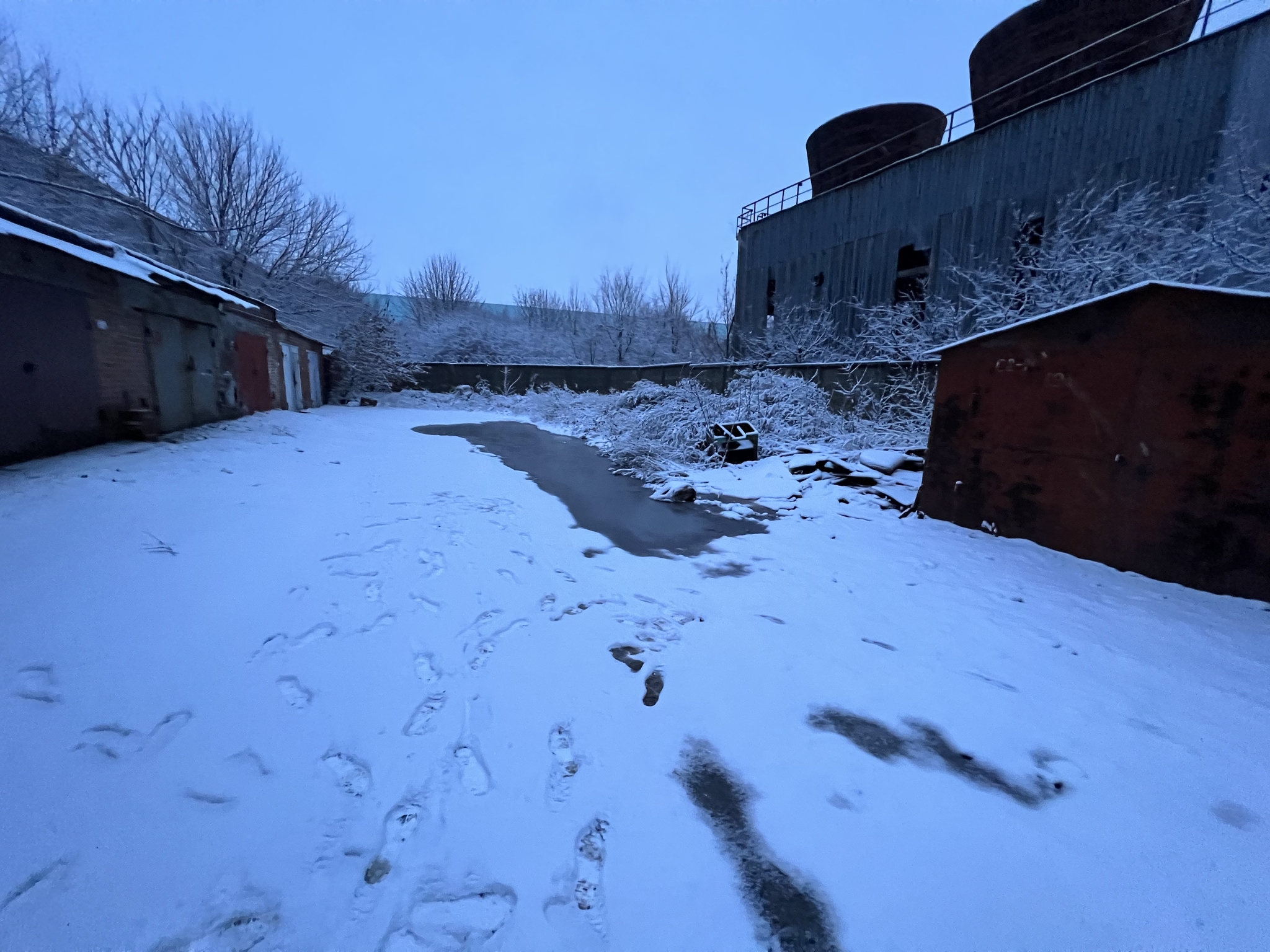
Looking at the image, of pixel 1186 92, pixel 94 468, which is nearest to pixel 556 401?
pixel 94 468

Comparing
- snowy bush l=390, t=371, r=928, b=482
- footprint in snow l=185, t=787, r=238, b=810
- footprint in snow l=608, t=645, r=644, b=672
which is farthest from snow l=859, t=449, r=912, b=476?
footprint in snow l=185, t=787, r=238, b=810

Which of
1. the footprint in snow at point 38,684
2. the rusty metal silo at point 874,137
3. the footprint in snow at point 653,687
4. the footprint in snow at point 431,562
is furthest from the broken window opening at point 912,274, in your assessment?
the footprint in snow at point 38,684

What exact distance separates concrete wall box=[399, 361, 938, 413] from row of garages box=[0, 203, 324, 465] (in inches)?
365

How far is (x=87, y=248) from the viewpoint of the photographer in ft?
20.5

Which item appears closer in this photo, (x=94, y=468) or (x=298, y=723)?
(x=298, y=723)

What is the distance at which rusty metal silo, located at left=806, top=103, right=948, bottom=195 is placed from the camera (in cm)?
1623

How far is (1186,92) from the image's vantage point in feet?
31.0

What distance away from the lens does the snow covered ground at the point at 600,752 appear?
1.43 m

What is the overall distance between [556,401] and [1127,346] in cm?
1629

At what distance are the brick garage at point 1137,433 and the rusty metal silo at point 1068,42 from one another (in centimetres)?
1253

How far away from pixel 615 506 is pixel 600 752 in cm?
437

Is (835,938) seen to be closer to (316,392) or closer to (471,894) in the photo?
(471,894)

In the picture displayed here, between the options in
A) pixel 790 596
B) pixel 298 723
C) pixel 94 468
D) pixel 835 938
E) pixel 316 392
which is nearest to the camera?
pixel 835 938

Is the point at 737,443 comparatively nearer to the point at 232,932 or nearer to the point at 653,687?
the point at 653,687
